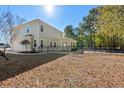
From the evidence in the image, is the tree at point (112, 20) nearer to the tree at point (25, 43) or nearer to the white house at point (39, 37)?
the white house at point (39, 37)

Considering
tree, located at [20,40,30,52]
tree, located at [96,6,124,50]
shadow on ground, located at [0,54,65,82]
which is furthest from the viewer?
tree, located at [20,40,30,52]

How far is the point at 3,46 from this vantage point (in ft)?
31.2

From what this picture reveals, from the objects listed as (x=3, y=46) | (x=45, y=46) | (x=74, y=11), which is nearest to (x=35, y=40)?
(x=45, y=46)

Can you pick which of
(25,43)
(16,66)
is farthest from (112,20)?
(25,43)

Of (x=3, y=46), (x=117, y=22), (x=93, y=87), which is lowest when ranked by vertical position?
(x=93, y=87)

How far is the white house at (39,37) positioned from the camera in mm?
12578

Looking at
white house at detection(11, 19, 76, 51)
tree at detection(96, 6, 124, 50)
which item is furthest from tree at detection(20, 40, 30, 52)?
tree at detection(96, 6, 124, 50)

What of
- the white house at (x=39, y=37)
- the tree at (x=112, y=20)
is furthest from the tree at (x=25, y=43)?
the tree at (x=112, y=20)

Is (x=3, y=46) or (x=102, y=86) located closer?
(x=102, y=86)

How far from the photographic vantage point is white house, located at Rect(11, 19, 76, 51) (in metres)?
12.6

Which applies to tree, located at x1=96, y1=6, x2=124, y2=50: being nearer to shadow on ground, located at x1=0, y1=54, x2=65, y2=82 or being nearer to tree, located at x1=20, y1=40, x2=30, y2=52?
shadow on ground, located at x1=0, y1=54, x2=65, y2=82

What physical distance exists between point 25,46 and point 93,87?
9151 mm

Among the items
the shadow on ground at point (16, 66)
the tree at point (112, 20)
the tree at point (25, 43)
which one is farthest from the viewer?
the tree at point (25, 43)
